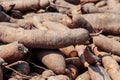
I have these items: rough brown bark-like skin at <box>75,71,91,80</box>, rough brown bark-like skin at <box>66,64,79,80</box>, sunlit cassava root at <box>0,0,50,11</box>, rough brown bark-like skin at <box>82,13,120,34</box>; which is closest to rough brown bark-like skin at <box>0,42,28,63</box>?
rough brown bark-like skin at <box>66,64,79,80</box>

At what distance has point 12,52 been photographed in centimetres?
298

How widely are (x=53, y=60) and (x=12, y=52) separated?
0.41 metres

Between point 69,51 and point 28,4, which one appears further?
point 28,4

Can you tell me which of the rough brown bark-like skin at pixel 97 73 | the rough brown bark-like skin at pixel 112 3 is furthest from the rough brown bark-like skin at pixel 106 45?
the rough brown bark-like skin at pixel 112 3

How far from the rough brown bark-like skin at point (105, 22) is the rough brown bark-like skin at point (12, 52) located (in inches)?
52.1

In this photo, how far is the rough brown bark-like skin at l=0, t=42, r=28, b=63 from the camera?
117 inches

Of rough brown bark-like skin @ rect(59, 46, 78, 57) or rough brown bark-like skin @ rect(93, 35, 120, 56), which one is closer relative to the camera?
rough brown bark-like skin @ rect(59, 46, 78, 57)

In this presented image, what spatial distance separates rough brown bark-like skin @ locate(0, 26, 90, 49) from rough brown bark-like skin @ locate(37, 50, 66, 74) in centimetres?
7

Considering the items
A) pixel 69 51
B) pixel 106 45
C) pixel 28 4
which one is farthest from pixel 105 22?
pixel 28 4

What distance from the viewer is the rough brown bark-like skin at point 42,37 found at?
10.4 ft

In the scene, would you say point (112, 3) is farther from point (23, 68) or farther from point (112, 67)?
point (23, 68)

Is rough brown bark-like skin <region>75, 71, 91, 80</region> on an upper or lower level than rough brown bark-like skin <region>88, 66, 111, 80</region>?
lower

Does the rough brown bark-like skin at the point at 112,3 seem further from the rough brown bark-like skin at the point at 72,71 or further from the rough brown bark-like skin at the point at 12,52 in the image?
the rough brown bark-like skin at the point at 12,52

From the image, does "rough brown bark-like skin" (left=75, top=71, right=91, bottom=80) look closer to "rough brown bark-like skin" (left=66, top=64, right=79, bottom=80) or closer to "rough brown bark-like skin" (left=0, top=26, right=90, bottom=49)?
"rough brown bark-like skin" (left=66, top=64, right=79, bottom=80)
